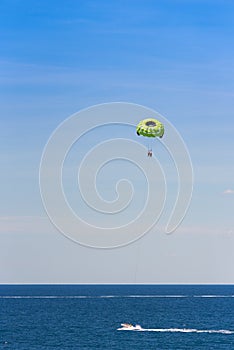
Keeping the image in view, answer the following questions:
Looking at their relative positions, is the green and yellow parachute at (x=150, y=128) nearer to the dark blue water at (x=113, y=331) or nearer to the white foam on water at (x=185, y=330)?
the dark blue water at (x=113, y=331)

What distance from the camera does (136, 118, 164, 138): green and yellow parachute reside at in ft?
348

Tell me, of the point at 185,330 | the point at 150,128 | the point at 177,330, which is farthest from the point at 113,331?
the point at 150,128

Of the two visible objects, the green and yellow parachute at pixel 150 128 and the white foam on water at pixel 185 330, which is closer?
the green and yellow parachute at pixel 150 128

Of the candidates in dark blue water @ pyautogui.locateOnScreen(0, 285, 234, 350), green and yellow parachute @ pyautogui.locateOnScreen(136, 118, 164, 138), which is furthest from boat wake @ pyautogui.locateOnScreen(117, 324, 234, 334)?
green and yellow parachute @ pyautogui.locateOnScreen(136, 118, 164, 138)

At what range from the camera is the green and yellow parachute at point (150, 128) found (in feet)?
348

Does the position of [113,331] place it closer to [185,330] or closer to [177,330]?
[177,330]

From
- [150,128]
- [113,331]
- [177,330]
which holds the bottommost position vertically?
[113,331]

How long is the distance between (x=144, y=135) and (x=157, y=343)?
37.3 metres

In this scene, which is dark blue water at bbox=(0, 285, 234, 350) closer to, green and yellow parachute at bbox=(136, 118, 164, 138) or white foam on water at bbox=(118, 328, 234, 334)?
white foam on water at bbox=(118, 328, 234, 334)

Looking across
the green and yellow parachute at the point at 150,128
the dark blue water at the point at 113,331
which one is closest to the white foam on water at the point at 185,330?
the dark blue water at the point at 113,331

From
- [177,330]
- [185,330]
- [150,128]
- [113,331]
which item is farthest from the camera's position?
[113,331]

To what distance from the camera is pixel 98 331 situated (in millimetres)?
144750

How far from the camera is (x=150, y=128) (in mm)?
106250

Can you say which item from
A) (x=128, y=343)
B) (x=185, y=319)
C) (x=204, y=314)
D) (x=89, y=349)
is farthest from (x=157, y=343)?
(x=204, y=314)
